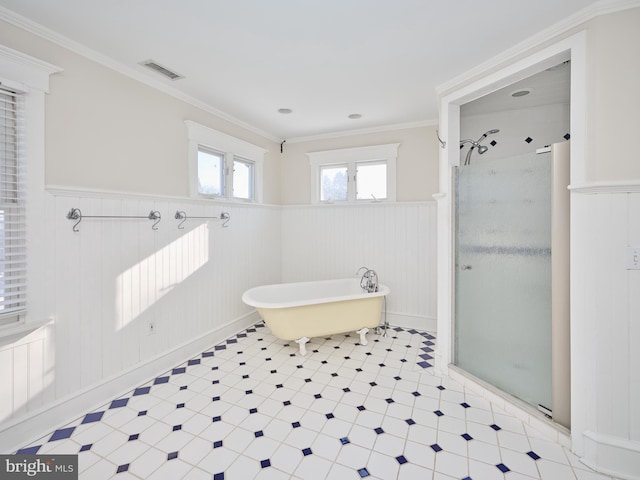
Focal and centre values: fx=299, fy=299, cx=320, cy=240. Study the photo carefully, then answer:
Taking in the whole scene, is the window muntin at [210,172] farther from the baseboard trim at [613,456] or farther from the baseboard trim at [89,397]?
the baseboard trim at [613,456]

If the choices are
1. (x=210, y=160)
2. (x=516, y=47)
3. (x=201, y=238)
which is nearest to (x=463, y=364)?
(x=516, y=47)

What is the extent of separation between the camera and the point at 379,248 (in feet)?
13.1

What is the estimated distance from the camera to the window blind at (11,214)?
178 centimetres

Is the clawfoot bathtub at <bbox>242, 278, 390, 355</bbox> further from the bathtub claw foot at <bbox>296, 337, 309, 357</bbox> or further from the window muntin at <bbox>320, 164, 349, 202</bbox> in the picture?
the window muntin at <bbox>320, 164, 349, 202</bbox>

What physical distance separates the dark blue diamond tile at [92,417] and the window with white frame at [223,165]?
1983 millimetres

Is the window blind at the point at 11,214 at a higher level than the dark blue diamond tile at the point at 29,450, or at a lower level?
higher

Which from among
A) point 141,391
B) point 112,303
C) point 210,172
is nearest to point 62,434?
point 141,391

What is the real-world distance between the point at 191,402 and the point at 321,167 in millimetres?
3264

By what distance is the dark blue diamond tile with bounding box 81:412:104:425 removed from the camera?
207 cm

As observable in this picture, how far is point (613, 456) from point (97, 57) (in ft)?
13.7

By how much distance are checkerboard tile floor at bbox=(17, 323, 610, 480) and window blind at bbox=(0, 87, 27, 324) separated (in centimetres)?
92

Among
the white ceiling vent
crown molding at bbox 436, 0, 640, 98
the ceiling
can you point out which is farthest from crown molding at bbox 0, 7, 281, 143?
crown molding at bbox 436, 0, 640, 98

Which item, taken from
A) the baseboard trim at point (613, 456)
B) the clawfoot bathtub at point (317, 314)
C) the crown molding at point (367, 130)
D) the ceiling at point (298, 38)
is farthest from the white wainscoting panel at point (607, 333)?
the crown molding at point (367, 130)

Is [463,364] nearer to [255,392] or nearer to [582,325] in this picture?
[582,325]
